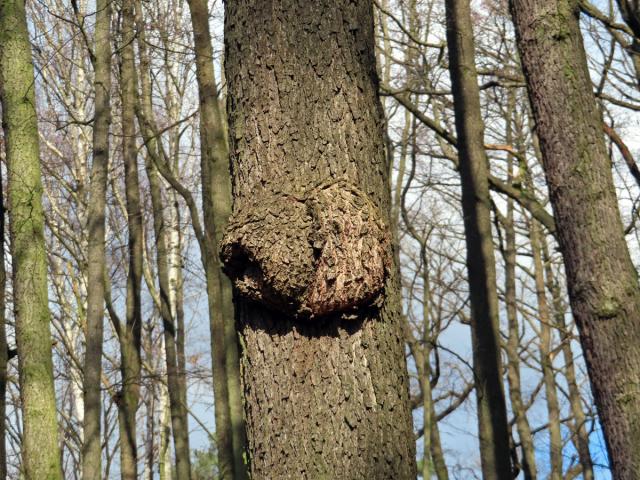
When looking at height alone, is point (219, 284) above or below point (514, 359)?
above

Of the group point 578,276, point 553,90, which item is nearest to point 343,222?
point 578,276

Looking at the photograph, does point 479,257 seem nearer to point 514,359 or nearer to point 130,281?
point 130,281

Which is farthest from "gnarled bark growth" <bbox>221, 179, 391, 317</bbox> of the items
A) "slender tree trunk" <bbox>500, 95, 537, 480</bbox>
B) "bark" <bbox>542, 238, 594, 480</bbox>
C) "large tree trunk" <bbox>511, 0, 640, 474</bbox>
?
"bark" <bbox>542, 238, 594, 480</bbox>

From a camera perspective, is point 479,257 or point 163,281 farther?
point 163,281

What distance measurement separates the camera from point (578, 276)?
4402mm

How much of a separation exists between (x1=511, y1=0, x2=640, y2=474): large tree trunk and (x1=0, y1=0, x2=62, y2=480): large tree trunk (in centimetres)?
384

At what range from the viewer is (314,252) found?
193cm

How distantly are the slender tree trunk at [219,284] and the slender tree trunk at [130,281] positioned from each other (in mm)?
2163

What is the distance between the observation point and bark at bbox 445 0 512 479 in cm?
603

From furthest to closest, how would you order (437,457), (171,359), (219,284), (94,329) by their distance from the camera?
(437,457) < (171,359) < (94,329) < (219,284)

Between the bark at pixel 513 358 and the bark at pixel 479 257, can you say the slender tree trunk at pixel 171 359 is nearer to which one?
the bark at pixel 479 257

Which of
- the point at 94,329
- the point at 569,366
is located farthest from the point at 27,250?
the point at 569,366

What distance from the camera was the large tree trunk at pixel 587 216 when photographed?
13.9 ft

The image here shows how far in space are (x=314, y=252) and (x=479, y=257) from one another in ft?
15.0
